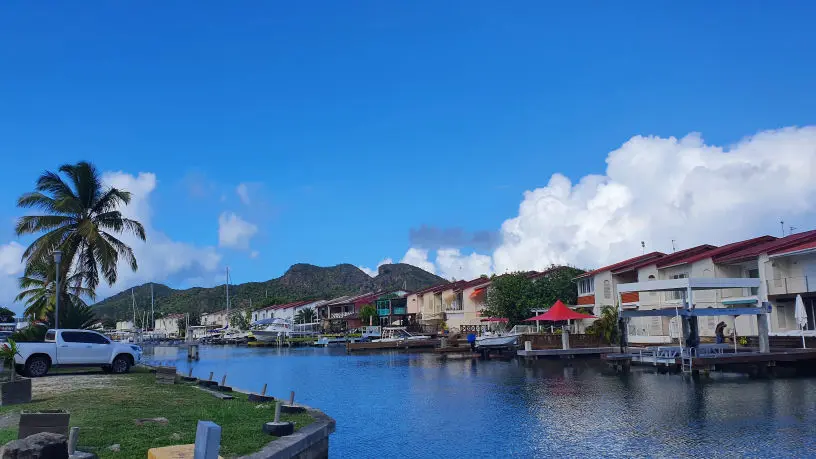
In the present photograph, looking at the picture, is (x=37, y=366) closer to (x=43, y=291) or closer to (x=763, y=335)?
(x=43, y=291)

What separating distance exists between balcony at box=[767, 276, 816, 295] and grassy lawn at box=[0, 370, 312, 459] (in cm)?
3356

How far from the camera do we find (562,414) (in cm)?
2264

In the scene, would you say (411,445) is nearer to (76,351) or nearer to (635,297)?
(76,351)

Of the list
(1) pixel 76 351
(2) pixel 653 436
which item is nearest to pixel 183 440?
(2) pixel 653 436

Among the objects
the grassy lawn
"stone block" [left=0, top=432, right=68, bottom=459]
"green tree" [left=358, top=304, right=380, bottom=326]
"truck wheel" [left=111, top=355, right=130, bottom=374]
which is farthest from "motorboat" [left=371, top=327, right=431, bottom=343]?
"stone block" [left=0, top=432, right=68, bottom=459]

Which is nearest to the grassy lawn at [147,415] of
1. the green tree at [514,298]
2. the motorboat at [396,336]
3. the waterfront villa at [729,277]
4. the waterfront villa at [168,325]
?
the waterfront villa at [729,277]

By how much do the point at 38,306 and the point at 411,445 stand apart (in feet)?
97.7

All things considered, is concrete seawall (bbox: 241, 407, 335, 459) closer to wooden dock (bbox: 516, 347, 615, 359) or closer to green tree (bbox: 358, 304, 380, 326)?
wooden dock (bbox: 516, 347, 615, 359)

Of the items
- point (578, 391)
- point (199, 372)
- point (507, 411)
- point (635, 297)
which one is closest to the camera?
point (507, 411)

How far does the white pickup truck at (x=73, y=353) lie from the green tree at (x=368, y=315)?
256 ft

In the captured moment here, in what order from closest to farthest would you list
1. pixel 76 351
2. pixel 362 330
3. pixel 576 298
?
1. pixel 76 351
2. pixel 576 298
3. pixel 362 330

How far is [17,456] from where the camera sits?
852 cm

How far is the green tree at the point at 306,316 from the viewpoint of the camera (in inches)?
4806

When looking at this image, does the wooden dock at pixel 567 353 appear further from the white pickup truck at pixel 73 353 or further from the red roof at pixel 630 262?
the white pickup truck at pixel 73 353
